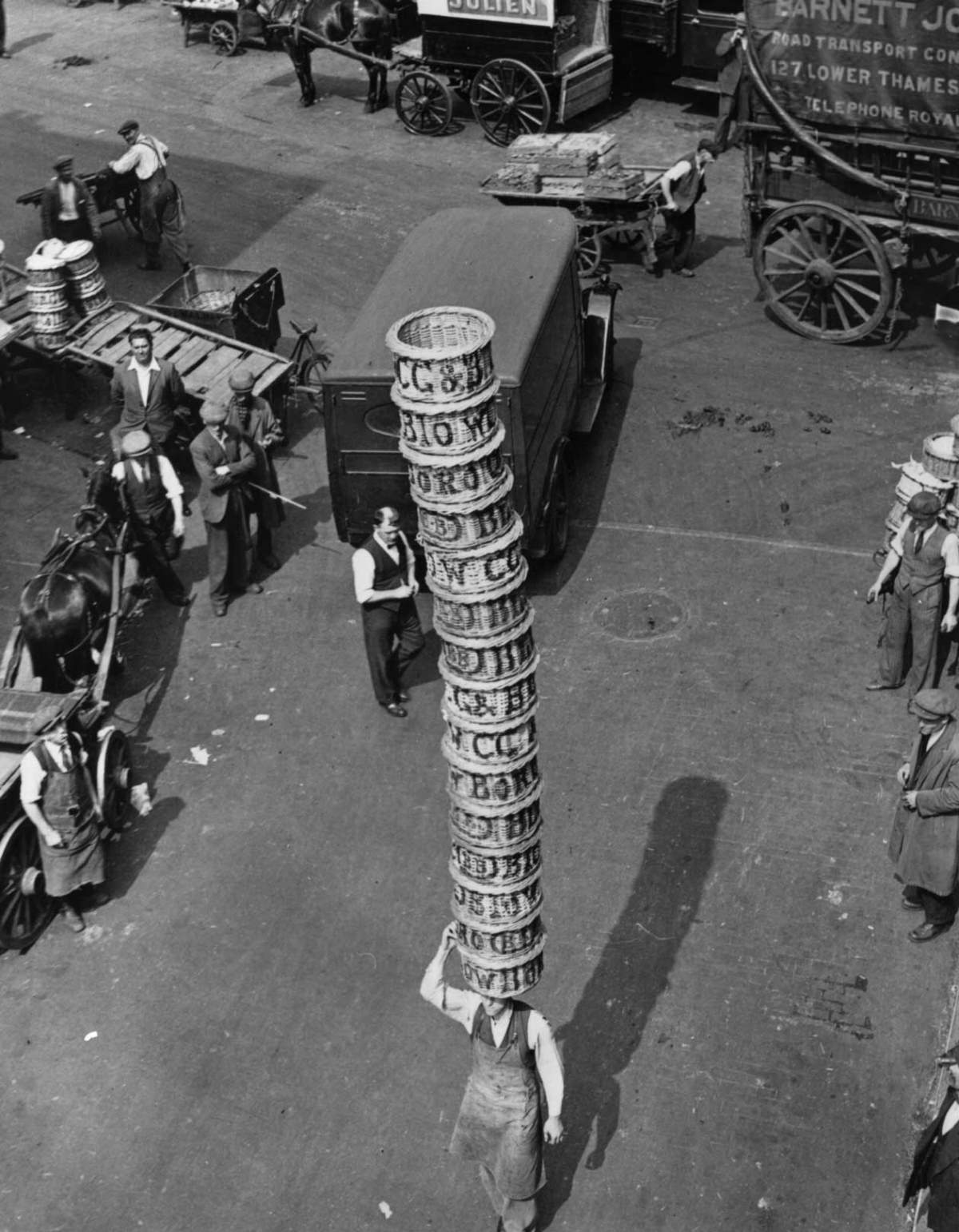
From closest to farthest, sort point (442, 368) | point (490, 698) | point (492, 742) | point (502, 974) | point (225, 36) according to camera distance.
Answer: point (442, 368) < point (490, 698) < point (492, 742) < point (502, 974) < point (225, 36)

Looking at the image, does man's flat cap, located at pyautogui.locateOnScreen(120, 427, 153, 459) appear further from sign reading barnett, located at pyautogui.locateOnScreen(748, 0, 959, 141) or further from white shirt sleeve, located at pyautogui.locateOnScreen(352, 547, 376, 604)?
sign reading barnett, located at pyautogui.locateOnScreen(748, 0, 959, 141)

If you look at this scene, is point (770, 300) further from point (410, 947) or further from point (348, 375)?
point (410, 947)

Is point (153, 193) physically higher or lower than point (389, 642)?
higher

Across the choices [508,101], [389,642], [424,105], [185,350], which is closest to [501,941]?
[389,642]

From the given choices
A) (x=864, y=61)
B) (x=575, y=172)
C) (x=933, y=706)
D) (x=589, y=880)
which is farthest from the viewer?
(x=575, y=172)

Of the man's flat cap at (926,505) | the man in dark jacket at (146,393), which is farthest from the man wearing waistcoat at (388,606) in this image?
the man's flat cap at (926,505)

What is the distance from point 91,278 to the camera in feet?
48.5

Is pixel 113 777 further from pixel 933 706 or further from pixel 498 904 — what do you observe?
pixel 933 706

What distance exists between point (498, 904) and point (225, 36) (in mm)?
22243

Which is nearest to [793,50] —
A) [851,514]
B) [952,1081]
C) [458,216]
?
[458,216]

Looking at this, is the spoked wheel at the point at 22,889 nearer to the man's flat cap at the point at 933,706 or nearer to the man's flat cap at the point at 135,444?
the man's flat cap at the point at 135,444

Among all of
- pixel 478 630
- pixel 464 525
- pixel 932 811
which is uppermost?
pixel 464 525

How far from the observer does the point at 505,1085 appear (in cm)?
675

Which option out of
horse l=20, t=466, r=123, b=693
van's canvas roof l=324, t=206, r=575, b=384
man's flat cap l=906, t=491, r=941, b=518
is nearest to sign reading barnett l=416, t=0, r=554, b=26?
van's canvas roof l=324, t=206, r=575, b=384
